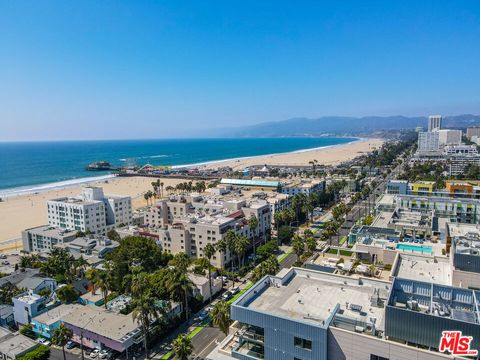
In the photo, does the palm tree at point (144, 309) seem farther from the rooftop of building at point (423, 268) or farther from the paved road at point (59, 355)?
the rooftop of building at point (423, 268)

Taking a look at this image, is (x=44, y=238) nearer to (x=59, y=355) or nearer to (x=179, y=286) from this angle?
(x=59, y=355)

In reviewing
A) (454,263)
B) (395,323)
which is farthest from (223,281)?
(395,323)

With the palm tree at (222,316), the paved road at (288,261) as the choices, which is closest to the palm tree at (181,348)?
the palm tree at (222,316)

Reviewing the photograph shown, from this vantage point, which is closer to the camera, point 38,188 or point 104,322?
point 104,322

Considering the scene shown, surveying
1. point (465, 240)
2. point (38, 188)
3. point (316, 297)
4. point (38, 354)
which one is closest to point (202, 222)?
point (38, 354)

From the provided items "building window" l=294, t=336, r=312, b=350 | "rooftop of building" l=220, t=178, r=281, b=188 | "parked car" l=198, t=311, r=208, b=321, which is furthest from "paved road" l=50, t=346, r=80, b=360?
"rooftop of building" l=220, t=178, r=281, b=188

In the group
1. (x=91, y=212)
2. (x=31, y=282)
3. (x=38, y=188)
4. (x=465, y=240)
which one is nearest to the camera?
(x=465, y=240)

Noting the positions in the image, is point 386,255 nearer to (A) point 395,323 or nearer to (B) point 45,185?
(A) point 395,323
